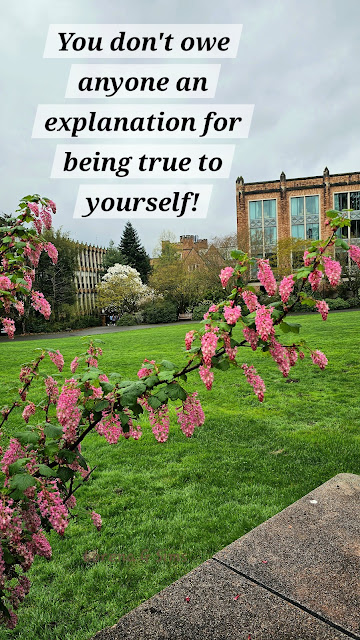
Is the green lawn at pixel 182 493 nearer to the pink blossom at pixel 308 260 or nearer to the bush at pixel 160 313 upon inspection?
the pink blossom at pixel 308 260

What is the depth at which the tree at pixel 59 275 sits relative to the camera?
29359 millimetres

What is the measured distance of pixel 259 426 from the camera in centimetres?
512

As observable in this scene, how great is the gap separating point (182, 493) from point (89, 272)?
3947 centimetres

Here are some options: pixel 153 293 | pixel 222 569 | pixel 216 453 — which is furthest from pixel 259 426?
pixel 153 293

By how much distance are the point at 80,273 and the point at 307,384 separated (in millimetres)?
35036

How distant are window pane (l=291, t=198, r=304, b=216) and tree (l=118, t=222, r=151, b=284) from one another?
19.1 m

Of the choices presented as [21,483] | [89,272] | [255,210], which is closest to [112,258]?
[89,272]

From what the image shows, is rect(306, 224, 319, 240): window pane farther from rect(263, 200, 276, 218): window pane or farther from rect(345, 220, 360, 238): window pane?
rect(263, 200, 276, 218): window pane

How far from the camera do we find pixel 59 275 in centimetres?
3080

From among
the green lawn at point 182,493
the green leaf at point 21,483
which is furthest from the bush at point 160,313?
the green leaf at point 21,483

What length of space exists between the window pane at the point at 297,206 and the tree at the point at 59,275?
22.3m

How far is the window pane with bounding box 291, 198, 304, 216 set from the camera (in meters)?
39.1

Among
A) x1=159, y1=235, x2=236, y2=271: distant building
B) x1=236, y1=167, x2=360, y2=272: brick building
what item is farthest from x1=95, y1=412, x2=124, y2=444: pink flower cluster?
x1=236, y1=167, x2=360, y2=272: brick building

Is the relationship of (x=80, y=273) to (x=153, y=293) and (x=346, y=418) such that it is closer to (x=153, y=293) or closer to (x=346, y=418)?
(x=153, y=293)
